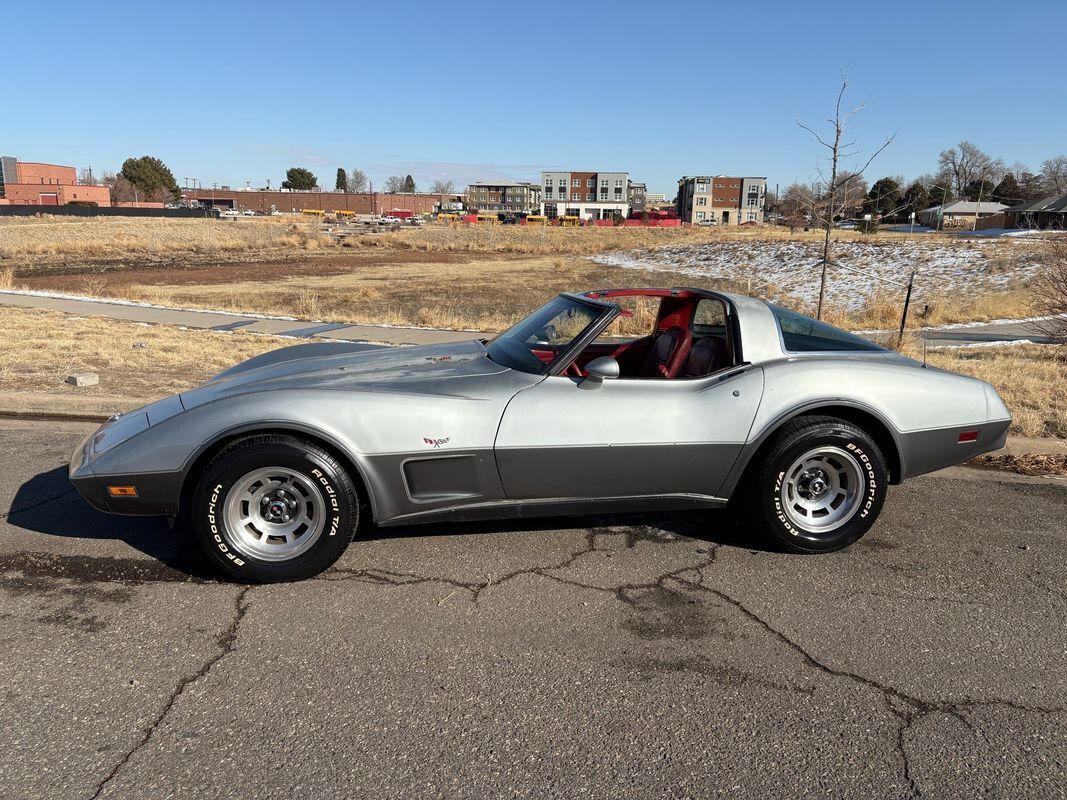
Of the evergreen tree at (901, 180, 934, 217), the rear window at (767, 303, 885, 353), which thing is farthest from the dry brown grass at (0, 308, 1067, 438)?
the evergreen tree at (901, 180, 934, 217)

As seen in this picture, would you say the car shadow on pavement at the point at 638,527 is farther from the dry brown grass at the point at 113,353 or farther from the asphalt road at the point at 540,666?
the dry brown grass at the point at 113,353

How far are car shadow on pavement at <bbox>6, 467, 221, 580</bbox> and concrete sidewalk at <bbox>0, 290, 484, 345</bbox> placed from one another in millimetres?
6233

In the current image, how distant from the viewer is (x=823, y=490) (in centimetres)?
410

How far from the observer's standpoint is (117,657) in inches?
118

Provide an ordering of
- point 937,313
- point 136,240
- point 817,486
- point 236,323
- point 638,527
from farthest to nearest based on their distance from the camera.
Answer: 1. point 136,240
2. point 937,313
3. point 236,323
4. point 638,527
5. point 817,486

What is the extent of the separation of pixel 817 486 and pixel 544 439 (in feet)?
4.93

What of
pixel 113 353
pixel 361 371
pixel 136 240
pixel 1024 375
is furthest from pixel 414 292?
pixel 136 240

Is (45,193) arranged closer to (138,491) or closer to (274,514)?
(138,491)

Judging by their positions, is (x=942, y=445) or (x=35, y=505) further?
(x=35, y=505)

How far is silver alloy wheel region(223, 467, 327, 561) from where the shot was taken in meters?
3.56

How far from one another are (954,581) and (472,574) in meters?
2.35

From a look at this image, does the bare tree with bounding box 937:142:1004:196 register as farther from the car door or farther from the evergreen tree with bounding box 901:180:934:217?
the car door

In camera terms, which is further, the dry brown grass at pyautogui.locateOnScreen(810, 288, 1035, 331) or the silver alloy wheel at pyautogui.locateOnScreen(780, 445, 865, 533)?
the dry brown grass at pyautogui.locateOnScreen(810, 288, 1035, 331)

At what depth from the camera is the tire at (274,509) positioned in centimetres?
351
